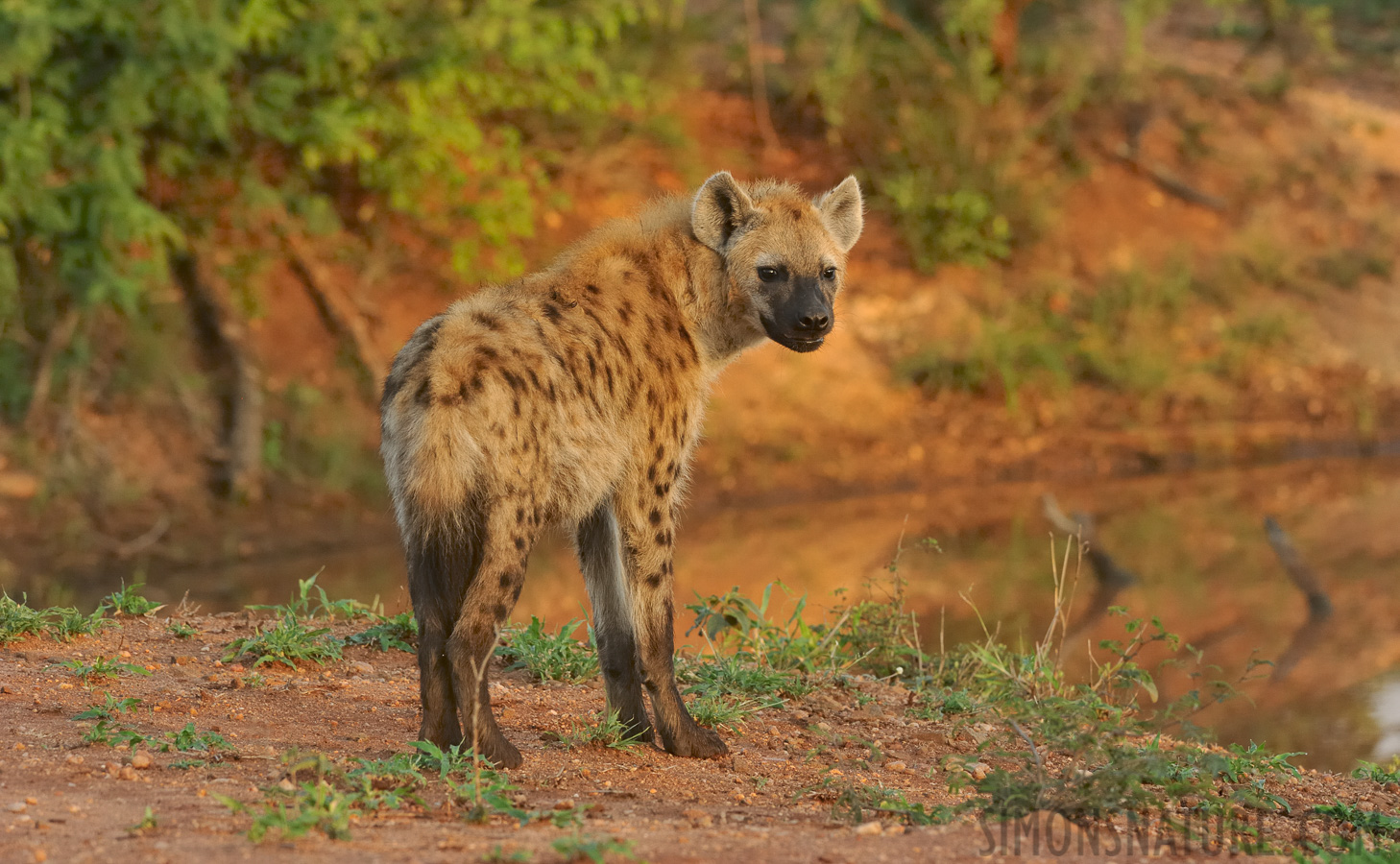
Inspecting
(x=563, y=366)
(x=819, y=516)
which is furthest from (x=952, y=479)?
(x=563, y=366)

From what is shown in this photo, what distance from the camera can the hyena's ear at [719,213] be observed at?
500cm

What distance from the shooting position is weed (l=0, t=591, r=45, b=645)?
512 cm

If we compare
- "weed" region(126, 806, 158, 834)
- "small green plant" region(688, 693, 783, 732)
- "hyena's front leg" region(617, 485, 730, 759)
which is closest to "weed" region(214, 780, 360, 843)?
"weed" region(126, 806, 158, 834)

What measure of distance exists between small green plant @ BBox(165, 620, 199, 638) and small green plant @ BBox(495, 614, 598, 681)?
1.15 meters

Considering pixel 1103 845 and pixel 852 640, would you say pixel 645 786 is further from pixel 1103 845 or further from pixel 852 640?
pixel 852 640

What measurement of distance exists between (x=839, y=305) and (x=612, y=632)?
8.71m

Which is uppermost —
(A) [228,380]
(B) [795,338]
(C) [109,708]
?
(A) [228,380]

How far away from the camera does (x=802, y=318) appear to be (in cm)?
487

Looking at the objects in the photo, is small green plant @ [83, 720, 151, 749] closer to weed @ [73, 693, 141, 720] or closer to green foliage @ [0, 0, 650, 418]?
weed @ [73, 693, 141, 720]

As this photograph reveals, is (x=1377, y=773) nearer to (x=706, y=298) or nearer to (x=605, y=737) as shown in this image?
(x=605, y=737)

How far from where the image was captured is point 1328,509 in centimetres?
1171

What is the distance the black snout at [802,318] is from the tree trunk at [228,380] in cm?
737

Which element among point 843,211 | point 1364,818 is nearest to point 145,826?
point 843,211

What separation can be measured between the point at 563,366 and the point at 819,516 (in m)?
7.55
